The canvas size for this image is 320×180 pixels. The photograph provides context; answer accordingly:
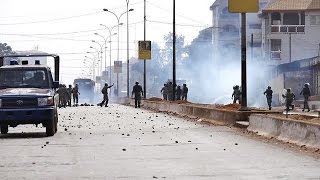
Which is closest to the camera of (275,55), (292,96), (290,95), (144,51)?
(290,95)

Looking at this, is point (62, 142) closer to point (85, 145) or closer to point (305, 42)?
point (85, 145)

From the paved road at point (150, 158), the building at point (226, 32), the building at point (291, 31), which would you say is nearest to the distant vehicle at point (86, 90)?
the building at point (291, 31)

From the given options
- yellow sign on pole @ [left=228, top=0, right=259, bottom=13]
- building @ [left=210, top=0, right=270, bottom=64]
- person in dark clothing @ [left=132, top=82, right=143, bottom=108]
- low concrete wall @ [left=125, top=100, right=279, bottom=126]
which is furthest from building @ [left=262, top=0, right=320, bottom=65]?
yellow sign on pole @ [left=228, top=0, right=259, bottom=13]

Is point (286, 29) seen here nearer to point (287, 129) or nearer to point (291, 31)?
point (291, 31)

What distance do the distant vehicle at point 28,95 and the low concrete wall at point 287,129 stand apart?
18.9 ft

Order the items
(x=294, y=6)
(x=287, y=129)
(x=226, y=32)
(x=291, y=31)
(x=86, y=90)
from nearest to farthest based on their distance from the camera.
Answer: (x=287, y=129), (x=291, y=31), (x=294, y=6), (x=86, y=90), (x=226, y=32)

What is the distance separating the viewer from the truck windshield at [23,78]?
21.2 meters

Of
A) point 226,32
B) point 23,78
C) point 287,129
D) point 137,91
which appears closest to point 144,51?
point 137,91

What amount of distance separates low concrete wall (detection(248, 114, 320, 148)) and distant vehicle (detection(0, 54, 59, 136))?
18.9 feet

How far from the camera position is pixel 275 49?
309 feet

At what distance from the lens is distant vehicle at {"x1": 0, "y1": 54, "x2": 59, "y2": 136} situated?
20.1 metres

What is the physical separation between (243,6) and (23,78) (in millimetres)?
7721

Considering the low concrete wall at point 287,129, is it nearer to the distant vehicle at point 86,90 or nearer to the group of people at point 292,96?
the group of people at point 292,96

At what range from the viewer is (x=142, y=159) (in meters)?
13.8
